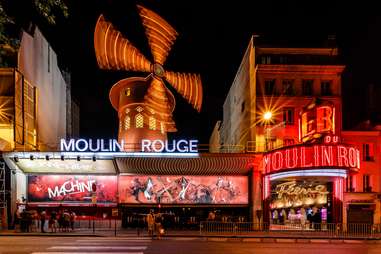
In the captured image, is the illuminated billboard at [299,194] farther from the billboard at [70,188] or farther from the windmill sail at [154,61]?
the billboard at [70,188]

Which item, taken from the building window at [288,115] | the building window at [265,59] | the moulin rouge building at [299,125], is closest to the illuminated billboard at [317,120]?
the moulin rouge building at [299,125]

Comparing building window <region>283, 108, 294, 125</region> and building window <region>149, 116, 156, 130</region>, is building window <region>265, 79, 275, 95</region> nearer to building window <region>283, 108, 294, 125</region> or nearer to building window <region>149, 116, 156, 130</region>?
building window <region>283, 108, 294, 125</region>

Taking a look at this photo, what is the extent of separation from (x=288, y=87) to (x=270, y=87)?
56.4 inches

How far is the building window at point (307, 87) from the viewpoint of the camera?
150 feet

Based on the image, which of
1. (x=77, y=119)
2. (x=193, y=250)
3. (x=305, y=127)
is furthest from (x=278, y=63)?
(x=77, y=119)

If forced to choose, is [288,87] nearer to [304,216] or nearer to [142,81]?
[304,216]

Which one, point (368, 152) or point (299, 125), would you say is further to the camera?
point (368, 152)

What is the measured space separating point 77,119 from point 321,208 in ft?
123

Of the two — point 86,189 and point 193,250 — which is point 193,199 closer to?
point 86,189

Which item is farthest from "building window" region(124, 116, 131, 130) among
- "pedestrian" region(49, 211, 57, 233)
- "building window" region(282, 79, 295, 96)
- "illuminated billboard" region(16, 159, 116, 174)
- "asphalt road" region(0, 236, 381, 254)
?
"asphalt road" region(0, 236, 381, 254)

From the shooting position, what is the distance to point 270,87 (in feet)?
151

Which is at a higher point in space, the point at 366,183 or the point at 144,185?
the point at 144,185

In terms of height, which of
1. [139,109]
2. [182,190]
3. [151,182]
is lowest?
[182,190]

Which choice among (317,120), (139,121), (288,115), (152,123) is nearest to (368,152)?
(288,115)
